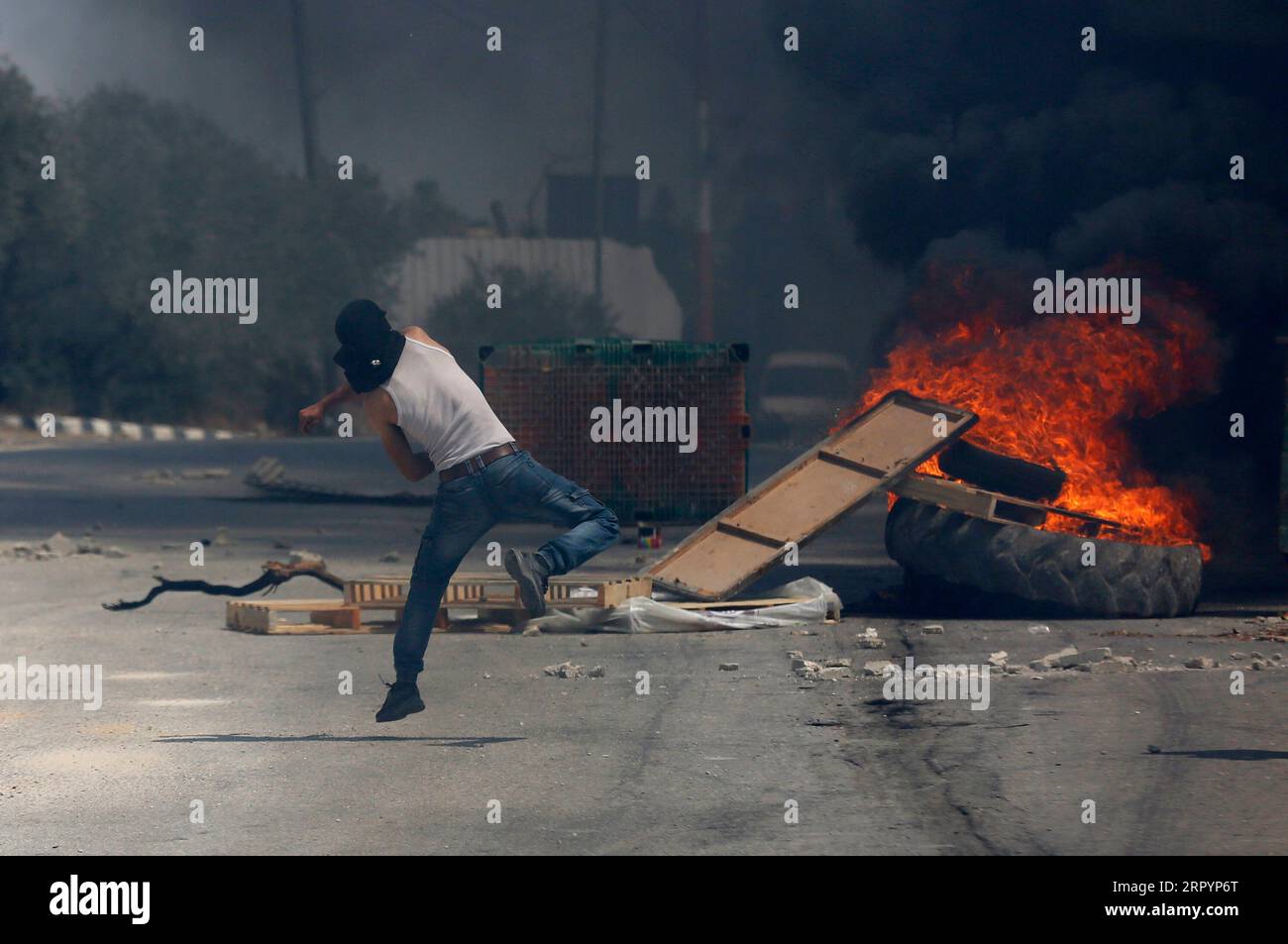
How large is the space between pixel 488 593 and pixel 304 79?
33715 mm

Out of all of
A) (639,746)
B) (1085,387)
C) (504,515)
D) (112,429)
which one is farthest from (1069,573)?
(112,429)

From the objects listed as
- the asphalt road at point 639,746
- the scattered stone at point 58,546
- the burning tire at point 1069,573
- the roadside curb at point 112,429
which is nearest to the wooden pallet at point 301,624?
the asphalt road at point 639,746

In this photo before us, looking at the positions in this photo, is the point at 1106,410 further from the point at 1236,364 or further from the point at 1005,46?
the point at 1005,46

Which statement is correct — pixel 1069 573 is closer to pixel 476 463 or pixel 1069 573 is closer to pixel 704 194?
pixel 476 463

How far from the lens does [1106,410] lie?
12820mm

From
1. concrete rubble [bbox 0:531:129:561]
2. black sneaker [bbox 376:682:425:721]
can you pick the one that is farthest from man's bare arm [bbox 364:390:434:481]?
concrete rubble [bbox 0:531:129:561]

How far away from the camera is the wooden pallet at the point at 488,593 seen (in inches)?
406

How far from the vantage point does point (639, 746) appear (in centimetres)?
689

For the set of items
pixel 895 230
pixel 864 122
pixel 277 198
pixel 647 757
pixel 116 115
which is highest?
pixel 116 115

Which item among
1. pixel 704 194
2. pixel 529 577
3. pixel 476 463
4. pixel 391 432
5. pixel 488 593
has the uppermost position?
pixel 704 194

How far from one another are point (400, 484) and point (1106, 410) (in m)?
12.1

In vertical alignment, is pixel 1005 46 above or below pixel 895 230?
above

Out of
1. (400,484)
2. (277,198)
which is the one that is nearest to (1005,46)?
(400,484)

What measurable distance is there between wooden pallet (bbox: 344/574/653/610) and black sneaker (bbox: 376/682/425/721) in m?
2.86
